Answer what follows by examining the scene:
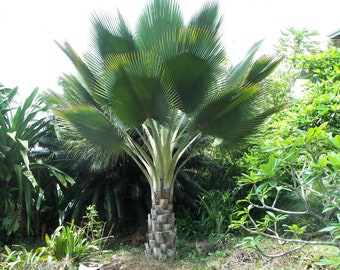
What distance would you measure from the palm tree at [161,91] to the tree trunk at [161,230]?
0.02 meters

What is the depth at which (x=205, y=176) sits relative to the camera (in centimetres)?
877

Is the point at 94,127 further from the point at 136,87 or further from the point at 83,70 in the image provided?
the point at 136,87

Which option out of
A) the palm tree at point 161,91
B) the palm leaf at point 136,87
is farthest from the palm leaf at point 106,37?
the palm leaf at point 136,87

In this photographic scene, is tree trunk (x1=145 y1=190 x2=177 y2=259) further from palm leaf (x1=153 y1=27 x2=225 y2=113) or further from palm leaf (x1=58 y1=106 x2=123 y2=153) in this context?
palm leaf (x1=153 y1=27 x2=225 y2=113)

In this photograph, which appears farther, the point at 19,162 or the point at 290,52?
the point at 290,52

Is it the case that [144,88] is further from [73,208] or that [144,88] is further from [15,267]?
[73,208]

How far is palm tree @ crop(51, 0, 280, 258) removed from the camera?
5379mm

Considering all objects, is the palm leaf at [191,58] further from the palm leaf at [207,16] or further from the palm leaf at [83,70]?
the palm leaf at [83,70]

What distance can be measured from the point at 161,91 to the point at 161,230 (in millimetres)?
2343

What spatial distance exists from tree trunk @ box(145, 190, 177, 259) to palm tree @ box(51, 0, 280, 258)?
16 mm

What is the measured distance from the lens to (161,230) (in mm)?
6113

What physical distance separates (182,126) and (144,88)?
1807mm

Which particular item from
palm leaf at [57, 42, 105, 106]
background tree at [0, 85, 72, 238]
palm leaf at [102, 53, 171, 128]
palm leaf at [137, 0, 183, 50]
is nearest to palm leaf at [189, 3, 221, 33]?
palm leaf at [137, 0, 183, 50]

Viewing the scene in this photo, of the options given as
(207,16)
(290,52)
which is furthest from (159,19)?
(290,52)
